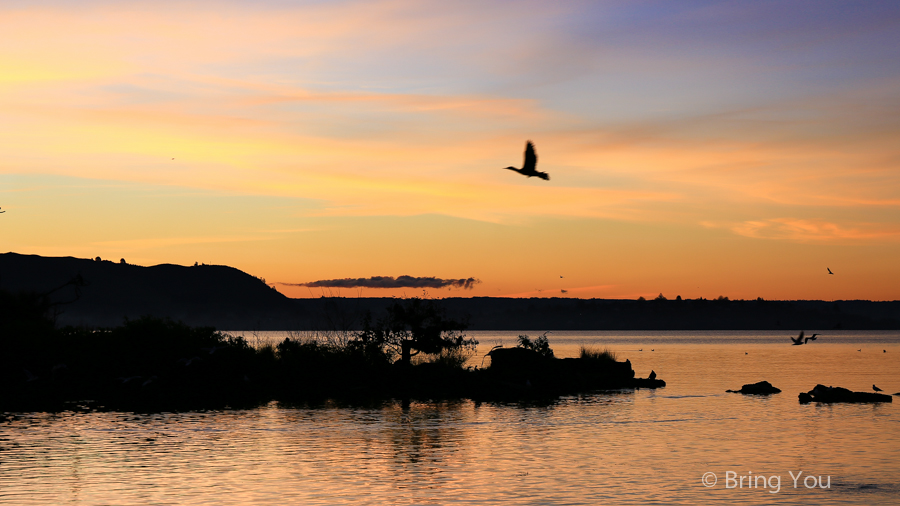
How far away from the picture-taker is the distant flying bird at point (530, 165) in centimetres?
2494

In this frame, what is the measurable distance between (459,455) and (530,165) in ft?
51.3

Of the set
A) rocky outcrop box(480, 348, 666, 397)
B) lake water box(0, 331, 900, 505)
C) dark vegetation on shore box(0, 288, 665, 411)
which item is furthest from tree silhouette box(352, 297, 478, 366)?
lake water box(0, 331, 900, 505)

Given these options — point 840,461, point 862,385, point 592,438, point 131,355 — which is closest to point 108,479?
point 592,438

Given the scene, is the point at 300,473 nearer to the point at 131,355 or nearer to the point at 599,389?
the point at 131,355

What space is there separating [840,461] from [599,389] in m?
35.5

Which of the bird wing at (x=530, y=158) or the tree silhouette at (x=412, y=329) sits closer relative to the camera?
the bird wing at (x=530, y=158)

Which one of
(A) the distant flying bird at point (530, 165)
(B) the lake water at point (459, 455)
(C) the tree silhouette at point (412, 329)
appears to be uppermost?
(A) the distant flying bird at point (530, 165)

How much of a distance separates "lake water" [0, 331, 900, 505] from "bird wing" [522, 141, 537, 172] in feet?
33.9

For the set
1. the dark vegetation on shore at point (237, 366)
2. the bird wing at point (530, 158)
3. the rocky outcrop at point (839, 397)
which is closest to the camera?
the bird wing at point (530, 158)

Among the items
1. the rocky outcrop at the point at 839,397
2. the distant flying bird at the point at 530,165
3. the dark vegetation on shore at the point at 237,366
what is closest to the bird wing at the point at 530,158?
the distant flying bird at the point at 530,165

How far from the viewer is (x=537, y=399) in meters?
61.8

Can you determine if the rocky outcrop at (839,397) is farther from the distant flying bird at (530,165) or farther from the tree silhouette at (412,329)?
the distant flying bird at (530,165)

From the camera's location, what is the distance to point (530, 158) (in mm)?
25672

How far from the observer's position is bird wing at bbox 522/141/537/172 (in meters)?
25.4
